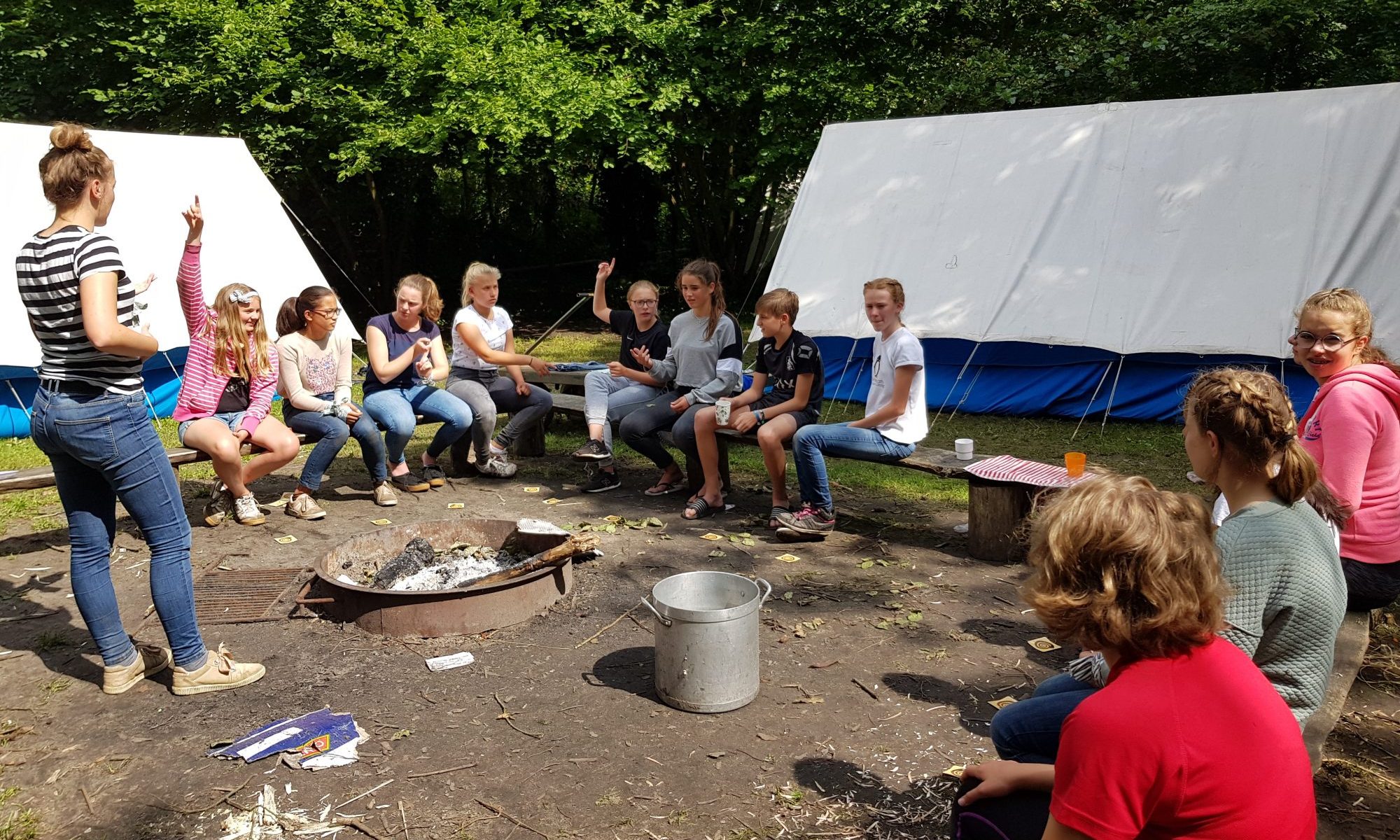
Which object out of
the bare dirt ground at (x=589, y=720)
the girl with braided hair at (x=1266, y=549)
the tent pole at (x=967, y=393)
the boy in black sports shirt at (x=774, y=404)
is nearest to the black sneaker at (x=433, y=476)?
the bare dirt ground at (x=589, y=720)

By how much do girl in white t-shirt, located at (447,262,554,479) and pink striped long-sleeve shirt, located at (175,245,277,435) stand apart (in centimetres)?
144

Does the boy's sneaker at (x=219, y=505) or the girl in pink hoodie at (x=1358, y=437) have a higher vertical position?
the girl in pink hoodie at (x=1358, y=437)

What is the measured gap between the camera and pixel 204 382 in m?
5.99

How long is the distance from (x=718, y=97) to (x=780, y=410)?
10.0 metres

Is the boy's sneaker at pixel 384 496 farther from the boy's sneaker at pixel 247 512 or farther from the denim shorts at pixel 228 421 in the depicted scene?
the denim shorts at pixel 228 421

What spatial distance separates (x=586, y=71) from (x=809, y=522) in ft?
33.7

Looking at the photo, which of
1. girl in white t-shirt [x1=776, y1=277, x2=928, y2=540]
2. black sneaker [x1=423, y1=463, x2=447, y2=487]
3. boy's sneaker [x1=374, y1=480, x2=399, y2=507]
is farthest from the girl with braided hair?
black sneaker [x1=423, y1=463, x2=447, y2=487]

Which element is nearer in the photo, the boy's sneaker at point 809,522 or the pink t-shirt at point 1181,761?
the pink t-shirt at point 1181,761

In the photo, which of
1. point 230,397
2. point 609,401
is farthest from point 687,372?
point 230,397

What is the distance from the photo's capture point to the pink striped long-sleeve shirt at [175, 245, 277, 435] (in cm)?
579

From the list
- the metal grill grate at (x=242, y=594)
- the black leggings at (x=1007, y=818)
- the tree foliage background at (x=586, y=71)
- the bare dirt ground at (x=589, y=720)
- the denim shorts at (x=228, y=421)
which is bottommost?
the bare dirt ground at (x=589, y=720)

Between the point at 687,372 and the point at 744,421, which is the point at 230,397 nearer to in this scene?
the point at 687,372

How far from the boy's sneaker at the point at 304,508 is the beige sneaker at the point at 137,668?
2.04m

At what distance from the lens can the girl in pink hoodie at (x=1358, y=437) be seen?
341 centimetres
